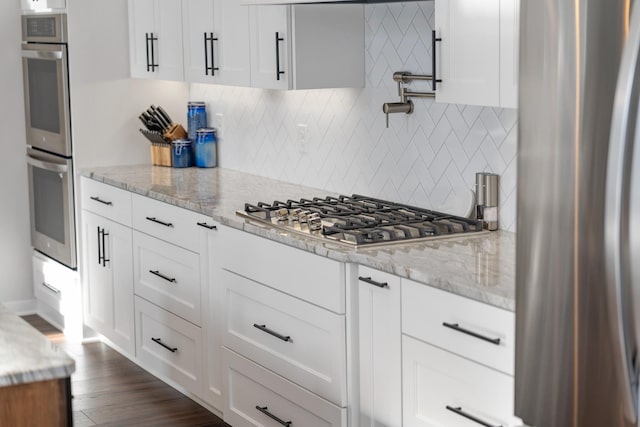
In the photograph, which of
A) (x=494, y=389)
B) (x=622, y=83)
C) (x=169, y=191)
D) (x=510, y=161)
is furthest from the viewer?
(x=169, y=191)

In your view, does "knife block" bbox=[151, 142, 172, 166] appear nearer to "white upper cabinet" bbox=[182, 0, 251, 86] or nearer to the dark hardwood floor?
"white upper cabinet" bbox=[182, 0, 251, 86]

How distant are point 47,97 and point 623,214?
417cm

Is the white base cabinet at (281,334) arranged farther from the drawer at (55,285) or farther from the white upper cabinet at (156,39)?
the drawer at (55,285)

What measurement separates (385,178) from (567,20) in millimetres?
2151

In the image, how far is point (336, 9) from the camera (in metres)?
4.02

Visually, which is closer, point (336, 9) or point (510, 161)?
point (510, 161)

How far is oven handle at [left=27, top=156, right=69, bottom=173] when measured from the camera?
206 inches

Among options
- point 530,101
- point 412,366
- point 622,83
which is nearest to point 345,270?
point 412,366

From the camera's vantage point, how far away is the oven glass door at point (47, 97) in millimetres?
5160

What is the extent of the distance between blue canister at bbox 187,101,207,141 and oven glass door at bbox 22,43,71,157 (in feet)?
2.05

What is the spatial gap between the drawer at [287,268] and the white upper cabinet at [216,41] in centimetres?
89

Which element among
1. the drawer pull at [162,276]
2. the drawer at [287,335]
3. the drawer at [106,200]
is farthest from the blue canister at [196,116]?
the drawer at [287,335]

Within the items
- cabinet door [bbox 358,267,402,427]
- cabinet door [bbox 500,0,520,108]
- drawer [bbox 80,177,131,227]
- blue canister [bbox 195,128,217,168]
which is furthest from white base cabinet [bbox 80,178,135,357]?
cabinet door [bbox 500,0,520,108]

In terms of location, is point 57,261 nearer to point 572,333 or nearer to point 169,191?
point 169,191
